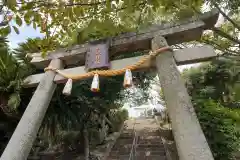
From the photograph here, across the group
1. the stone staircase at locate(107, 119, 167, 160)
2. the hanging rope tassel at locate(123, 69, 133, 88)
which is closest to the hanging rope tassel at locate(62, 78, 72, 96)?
the hanging rope tassel at locate(123, 69, 133, 88)

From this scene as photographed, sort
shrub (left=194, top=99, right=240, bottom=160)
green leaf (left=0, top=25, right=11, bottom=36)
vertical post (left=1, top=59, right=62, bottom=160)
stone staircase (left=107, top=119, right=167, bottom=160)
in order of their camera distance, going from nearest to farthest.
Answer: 1. green leaf (left=0, top=25, right=11, bottom=36)
2. vertical post (left=1, top=59, right=62, bottom=160)
3. shrub (left=194, top=99, right=240, bottom=160)
4. stone staircase (left=107, top=119, right=167, bottom=160)

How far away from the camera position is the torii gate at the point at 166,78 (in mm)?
2051

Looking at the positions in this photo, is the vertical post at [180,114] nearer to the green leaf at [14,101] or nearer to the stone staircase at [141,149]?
the green leaf at [14,101]

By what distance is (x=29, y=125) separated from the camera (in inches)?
108

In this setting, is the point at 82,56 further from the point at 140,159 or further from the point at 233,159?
the point at 233,159

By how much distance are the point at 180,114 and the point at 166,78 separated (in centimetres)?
50

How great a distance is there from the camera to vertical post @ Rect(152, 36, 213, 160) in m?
1.94

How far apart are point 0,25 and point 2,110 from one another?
2651 millimetres

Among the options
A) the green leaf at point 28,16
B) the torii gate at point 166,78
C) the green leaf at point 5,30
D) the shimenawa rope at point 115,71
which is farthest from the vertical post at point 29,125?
the green leaf at point 5,30

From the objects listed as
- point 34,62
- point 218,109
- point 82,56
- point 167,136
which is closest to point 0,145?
point 34,62

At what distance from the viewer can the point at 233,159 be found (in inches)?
194

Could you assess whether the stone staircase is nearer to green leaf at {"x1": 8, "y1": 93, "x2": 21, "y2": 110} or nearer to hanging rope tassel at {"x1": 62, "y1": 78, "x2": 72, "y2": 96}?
green leaf at {"x1": 8, "y1": 93, "x2": 21, "y2": 110}

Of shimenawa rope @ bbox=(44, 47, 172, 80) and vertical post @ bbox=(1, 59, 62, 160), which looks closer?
vertical post @ bbox=(1, 59, 62, 160)

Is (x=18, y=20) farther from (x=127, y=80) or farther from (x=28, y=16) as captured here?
(x=127, y=80)
